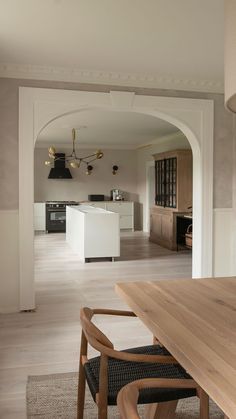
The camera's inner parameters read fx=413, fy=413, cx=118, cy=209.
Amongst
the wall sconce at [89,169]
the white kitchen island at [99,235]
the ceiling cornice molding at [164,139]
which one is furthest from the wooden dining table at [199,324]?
the wall sconce at [89,169]

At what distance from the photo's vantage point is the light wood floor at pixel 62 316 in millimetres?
2934

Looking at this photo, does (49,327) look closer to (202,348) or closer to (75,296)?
(75,296)

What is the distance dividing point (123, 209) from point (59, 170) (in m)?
2.17

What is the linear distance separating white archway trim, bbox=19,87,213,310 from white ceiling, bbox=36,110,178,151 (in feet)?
6.67

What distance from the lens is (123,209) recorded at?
12086 mm

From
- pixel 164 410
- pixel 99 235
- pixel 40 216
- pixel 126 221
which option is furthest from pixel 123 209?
pixel 164 410

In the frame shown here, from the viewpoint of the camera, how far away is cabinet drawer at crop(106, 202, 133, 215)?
12.0m

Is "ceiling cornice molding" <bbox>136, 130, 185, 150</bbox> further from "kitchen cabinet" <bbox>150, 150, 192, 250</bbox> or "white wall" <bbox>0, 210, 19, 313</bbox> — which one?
"white wall" <bbox>0, 210, 19, 313</bbox>

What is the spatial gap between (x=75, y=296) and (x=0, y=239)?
4.10ft

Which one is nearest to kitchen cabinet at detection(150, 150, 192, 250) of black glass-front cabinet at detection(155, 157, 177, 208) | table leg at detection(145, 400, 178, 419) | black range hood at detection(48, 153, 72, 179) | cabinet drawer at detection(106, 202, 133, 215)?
black glass-front cabinet at detection(155, 157, 177, 208)

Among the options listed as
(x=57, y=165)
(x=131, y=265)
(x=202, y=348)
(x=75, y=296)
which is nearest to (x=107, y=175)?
(x=57, y=165)

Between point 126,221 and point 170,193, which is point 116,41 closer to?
point 170,193

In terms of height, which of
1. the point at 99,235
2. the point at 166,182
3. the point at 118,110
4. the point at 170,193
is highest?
the point at 118,110

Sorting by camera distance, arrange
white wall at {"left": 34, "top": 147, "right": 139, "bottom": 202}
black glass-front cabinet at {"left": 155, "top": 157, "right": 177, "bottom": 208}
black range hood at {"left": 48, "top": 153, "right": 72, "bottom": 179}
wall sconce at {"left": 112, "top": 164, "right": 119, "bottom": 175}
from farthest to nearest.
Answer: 1. wall sconce at {"left": 112, "top": 164, "right": 119, "bottom": 175}
2. white wall at {"left": 34, "top": 147, "right": 139, "bottom": 202}
3. black range hood at {"left": 48, "top": 153, "right": 72, "bottom": 179}
4. black glass-front cabinet at {"left": 155, "top": 157, "right": 177, "bottom": 208}
